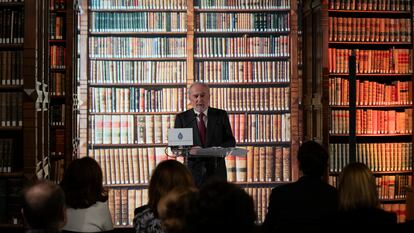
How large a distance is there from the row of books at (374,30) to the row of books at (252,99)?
932 mm

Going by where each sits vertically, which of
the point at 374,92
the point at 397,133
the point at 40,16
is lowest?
the point at 397,133

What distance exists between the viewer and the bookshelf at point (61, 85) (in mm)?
7387

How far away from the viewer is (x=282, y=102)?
Result: 7.38 m

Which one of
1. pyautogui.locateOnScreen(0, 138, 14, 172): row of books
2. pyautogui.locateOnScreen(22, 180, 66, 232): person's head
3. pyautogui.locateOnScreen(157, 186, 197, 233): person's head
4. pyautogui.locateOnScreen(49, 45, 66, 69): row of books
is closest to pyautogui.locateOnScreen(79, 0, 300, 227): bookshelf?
pyautogui.locateOnScreen(49, 45, 66, 69): row of books

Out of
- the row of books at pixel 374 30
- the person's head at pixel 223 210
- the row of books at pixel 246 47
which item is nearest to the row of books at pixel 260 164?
the row of books at pixel 246 47

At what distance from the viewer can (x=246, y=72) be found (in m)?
7.39

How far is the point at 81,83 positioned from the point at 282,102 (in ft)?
7.27

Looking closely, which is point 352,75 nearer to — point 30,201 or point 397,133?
point 397,133

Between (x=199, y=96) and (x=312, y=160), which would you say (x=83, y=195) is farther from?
(x=199, y=96)

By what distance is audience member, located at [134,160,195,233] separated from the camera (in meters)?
3.23

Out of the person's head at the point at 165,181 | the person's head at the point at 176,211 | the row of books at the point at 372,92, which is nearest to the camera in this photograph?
the person's head at the point at 176,211

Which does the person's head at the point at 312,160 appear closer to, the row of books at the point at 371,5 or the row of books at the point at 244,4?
the row of books at the point at 371,5

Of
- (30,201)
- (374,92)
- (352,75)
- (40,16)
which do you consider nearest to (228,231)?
(30,201)

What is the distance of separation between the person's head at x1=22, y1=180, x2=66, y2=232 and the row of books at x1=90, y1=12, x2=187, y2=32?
475cm
